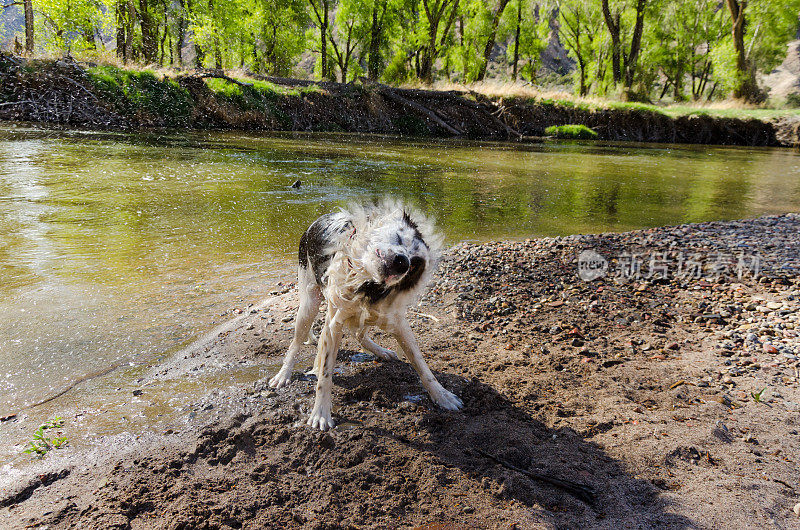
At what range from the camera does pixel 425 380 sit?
3635mm

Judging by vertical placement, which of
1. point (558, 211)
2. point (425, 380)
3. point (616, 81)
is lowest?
point (425, 380)

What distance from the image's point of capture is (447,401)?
3631mm

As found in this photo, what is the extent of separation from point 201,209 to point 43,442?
685 cm

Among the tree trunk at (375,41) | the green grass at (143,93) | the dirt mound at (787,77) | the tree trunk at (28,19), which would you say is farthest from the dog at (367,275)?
the dirt mound at (787,77)

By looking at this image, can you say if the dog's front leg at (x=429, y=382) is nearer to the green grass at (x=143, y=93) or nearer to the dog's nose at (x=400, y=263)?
the dog's nose at (x=400, y=263)

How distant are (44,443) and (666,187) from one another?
1559 centimetres

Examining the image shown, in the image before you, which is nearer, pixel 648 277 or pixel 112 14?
pixel 648 277

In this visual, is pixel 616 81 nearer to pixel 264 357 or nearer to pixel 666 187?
pixel 666 187

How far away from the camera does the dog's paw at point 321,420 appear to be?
3361mm

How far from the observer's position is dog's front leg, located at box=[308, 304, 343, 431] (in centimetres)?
335

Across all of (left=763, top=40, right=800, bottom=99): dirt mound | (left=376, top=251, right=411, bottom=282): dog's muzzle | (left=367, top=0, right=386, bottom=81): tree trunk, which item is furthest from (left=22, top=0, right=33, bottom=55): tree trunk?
(left=763, top=40, right=800, bottom=99): dirt mound

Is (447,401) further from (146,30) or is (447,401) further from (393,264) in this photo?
(146,30)

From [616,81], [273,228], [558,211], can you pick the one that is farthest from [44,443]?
[616,81]

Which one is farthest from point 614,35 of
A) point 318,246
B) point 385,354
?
point 318,246
